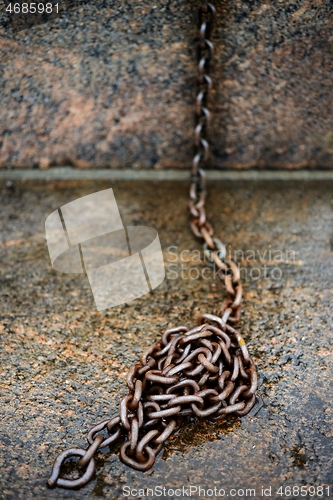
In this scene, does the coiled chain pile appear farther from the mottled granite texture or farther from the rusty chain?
the mottled granite texture

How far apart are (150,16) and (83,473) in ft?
4.97

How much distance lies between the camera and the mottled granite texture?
5.36ft

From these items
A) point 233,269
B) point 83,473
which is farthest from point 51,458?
point 233,269

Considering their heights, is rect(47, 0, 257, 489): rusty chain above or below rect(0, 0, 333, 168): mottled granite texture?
below

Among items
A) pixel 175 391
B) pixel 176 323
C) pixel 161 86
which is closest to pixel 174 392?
pixel 175 391

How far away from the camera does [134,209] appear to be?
180cm

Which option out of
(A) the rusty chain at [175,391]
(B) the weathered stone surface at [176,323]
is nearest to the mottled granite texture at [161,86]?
(B) the weathered stone surface at [176,323]

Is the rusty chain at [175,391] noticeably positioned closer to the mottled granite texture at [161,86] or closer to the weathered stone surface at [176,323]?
the weathered stone surface at [176,323]

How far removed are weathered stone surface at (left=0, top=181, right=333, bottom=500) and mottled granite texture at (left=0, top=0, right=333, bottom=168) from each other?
0.15m

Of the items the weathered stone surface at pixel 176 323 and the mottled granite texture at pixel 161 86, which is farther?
the mottled granite texture at pixel 161 86

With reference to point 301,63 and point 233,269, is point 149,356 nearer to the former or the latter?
point 233,269

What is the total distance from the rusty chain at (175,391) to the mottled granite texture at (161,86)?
2.95 ft

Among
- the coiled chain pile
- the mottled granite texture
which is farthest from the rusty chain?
the mottled granite texture

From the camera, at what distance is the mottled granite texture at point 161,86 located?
1.63 meters
